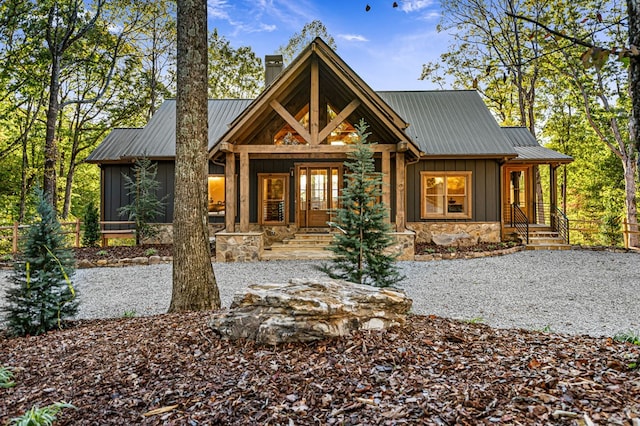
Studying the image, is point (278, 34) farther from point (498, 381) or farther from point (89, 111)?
point (498, 381)

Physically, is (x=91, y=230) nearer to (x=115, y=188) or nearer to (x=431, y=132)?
(x=115, y=188)

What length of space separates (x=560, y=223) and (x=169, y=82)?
19657 millimetres

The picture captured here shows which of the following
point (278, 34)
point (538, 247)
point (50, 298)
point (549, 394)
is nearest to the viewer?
point (549, 394)

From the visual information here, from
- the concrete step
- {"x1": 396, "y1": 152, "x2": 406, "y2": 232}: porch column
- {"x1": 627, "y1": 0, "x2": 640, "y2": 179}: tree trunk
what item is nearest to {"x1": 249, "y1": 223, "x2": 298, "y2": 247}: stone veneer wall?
{"x1": 396, "y1": 152, "x2": 406, "y2": 232}: porch column

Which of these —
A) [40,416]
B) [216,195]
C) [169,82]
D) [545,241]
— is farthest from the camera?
[169,82]

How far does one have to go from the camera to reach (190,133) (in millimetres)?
4621

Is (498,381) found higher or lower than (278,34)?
lower

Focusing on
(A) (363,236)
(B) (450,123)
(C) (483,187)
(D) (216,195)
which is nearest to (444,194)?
(C) (483,187)

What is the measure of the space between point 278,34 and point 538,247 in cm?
1895

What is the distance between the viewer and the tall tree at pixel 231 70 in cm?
2278

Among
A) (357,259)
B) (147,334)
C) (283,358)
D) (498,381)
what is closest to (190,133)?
(147,334)

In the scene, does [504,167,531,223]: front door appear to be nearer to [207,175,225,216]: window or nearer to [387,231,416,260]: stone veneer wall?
[387,231,416,260]: stone veneer wall

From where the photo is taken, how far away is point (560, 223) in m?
12.8

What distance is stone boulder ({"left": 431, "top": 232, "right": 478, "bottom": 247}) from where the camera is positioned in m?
12.1
